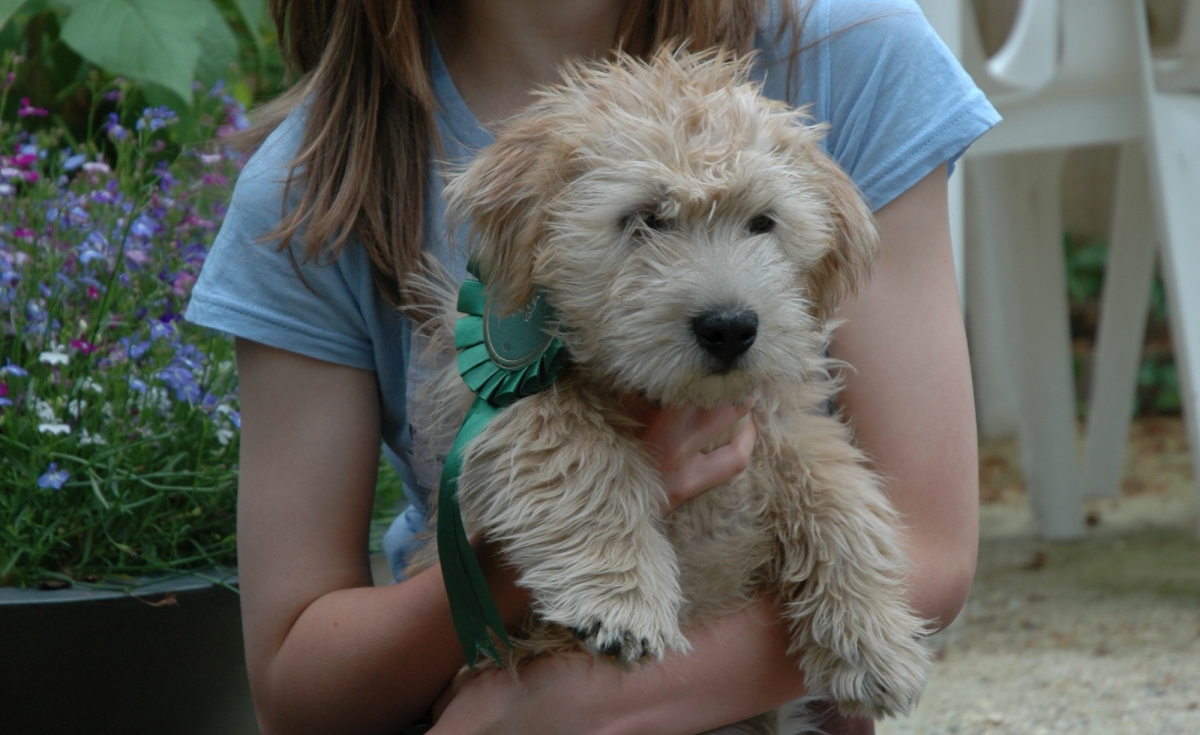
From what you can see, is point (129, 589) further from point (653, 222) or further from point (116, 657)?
point (653, 222)

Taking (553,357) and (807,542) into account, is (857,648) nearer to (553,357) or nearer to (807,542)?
(807,542)

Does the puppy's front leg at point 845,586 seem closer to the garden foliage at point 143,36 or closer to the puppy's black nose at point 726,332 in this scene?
the puppy's black nose at point 726,332

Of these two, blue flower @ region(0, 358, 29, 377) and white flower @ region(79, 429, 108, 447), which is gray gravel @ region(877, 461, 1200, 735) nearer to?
white flower @ region(79, 429, 108, 447)

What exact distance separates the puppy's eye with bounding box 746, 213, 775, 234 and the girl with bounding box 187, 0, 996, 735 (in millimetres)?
404

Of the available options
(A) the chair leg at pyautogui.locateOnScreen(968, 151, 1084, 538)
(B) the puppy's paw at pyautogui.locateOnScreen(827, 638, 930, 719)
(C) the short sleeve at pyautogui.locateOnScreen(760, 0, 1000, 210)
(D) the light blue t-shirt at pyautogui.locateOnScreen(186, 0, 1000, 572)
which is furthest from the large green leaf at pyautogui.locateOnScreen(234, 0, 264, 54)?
(A) the chair leg at pyautogui.locateOnScreen(968, 151, 1084, 538)

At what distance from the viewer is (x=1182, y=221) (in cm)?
→ 337

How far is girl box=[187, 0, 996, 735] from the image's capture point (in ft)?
6.00

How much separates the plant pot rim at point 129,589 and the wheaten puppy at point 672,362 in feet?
2.77

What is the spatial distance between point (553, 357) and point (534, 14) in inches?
28.4

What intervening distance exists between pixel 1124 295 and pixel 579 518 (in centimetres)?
355

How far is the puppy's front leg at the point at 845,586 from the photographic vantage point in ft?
5.18

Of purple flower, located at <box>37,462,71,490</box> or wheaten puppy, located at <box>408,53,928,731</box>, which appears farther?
purple flower, located at <box>37,462,71,490</box>

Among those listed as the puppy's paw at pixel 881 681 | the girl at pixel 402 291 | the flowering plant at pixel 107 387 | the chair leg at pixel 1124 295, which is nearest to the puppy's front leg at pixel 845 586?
the puppy's paw at pixel 881 681

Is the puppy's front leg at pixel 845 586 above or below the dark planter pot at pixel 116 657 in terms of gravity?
above
